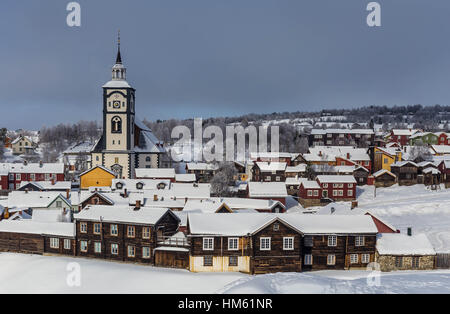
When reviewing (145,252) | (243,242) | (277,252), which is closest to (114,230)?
(145,252)

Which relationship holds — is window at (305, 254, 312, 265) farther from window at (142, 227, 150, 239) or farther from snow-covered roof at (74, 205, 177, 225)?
window at (142, 227, 150, 239)

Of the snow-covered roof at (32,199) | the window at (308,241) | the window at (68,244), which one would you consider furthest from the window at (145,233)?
the snow-covered roof at (32,199)

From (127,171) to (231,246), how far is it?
4272 centimetres

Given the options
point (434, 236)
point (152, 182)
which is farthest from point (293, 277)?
point (152, 182)

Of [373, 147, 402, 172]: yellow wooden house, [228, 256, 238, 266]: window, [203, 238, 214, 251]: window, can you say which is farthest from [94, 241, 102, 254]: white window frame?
[373, 147, 402, 172]: yellow wooden house

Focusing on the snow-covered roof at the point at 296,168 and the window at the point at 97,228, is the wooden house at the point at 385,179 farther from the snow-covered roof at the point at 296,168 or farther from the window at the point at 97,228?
the window at the point at 97,228

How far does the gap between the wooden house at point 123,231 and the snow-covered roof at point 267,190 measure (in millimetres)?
23058

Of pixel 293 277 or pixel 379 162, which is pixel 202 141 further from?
pixel 293 277

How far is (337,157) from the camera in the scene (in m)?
77.2

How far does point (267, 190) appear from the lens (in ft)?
189

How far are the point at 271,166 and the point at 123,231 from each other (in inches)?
1617

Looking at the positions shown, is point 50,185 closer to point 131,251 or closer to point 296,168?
point 131,251

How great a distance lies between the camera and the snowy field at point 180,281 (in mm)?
23562
